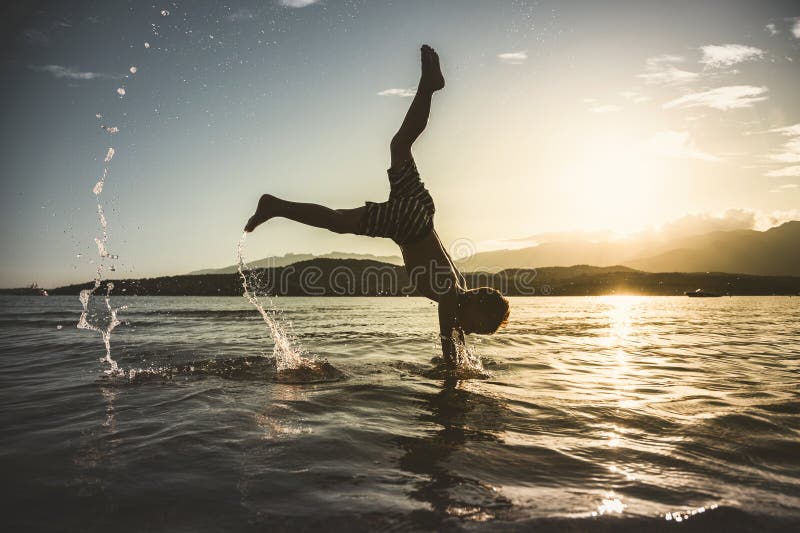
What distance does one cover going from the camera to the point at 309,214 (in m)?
5.25

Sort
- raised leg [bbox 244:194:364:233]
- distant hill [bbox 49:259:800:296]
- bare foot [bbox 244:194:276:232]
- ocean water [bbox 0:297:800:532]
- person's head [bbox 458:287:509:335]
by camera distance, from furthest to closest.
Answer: distant hill [bbox 49:259:800:296] < person's head [bbox 458:287:509:335] < bare foot [bbox 244:194:276:232] < raised leg [bbox 244:194:364:233] < ocean water [bbox 0:297:800:532]

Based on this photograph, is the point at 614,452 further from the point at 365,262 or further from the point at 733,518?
the point at 365,262

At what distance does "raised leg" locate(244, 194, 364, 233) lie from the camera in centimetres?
526

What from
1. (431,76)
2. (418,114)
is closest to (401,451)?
(418,114)

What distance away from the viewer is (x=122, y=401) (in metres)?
4.52

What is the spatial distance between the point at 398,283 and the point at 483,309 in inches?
3311

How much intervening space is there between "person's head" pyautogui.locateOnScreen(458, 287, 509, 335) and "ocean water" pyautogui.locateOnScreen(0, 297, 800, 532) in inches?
32.4

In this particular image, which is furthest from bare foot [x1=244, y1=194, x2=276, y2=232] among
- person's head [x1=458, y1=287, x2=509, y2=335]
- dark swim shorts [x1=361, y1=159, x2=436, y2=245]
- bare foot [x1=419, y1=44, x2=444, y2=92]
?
person's head [x1=458, y1=287, x2=509, y2=335]

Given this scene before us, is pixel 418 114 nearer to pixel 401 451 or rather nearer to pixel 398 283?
pixel 401 451

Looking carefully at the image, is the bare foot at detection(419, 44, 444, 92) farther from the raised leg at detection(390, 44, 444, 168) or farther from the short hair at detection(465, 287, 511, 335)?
the short hair at detection(465, 287, 511, 335)

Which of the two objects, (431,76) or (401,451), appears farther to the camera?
(431,76)

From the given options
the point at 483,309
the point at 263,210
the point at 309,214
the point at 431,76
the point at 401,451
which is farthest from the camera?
the point at 483,309

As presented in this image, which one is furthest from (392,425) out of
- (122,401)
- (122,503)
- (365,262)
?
(365,262)

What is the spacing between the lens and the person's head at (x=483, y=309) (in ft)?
19.6
